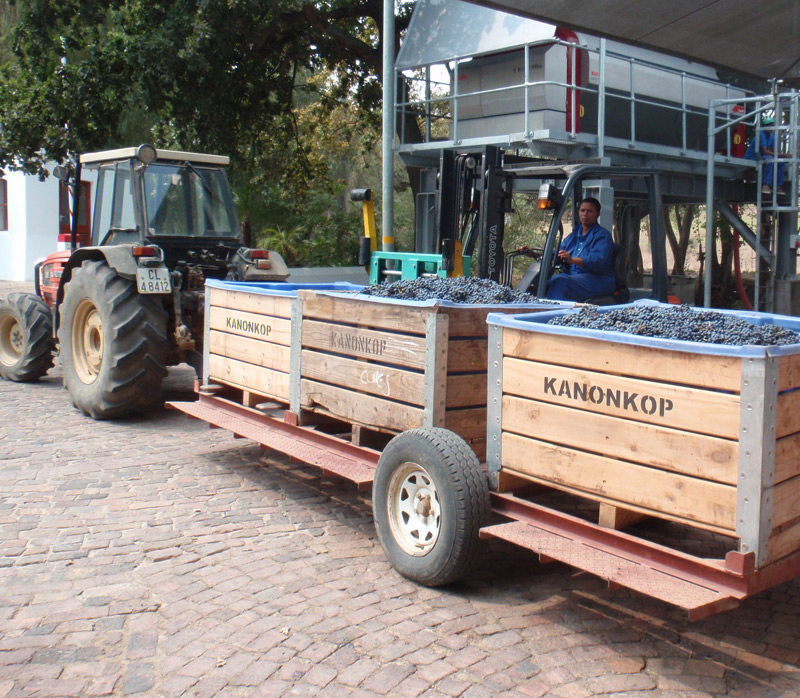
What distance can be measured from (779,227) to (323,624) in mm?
10092

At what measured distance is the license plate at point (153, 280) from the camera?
7.64 m

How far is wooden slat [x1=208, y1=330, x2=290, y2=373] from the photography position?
595 centimetres

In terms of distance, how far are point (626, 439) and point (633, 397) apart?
0.60 ft

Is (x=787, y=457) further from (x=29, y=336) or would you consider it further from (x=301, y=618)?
(x=29, y=336)

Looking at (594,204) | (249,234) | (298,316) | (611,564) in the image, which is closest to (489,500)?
(611,564)

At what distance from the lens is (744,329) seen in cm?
379

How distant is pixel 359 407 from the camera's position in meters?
5.14

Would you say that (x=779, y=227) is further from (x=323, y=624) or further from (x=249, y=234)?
(x=249, y=234)

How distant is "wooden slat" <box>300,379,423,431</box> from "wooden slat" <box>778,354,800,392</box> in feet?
6.36

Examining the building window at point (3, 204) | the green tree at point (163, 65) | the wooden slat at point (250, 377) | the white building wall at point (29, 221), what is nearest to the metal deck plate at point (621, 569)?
the wooden slat at point (250, 377)

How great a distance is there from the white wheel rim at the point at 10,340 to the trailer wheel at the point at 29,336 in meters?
0.02

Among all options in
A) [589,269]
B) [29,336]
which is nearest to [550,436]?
[589,269]

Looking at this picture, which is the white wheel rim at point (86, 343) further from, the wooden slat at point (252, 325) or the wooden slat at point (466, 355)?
the wooden slat at point (466, 355)

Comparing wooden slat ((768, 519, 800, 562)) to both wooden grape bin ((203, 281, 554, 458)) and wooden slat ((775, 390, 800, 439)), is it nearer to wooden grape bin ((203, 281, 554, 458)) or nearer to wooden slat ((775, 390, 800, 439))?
wooden slat ((775, 390, 800, 439))
